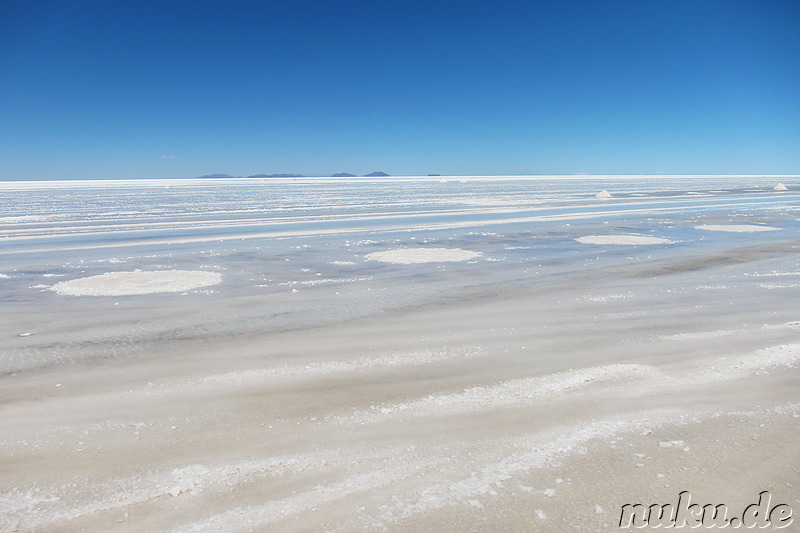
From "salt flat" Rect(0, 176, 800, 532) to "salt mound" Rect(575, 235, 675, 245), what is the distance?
384 centimetres

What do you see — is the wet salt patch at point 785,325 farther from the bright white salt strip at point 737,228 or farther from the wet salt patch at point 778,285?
the bright white salt strip at point 737,228

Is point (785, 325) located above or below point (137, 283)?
below

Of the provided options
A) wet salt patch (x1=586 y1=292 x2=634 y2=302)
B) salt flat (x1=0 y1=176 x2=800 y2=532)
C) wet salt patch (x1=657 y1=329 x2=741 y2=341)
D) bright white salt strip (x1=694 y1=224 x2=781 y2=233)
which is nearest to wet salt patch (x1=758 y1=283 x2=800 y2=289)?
salt flat (x1=0 y1=176 x2=800 y2=532)

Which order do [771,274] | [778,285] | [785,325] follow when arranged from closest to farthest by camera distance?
[785,325] → [778,285] → [771,274]

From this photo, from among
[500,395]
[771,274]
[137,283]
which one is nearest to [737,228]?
[771,274]

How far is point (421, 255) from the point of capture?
38.4 ft

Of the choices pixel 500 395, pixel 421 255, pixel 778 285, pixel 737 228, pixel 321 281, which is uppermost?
pixel 737 228

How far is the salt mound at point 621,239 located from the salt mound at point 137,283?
31.5 ft

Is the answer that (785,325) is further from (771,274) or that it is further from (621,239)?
(621,239)

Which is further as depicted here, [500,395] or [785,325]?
[785,325]

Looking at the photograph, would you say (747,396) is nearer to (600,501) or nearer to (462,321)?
(600,501)

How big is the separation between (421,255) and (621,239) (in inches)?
243

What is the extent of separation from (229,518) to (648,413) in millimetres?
3041

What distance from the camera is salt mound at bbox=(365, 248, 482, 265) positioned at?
1106 centimetres
